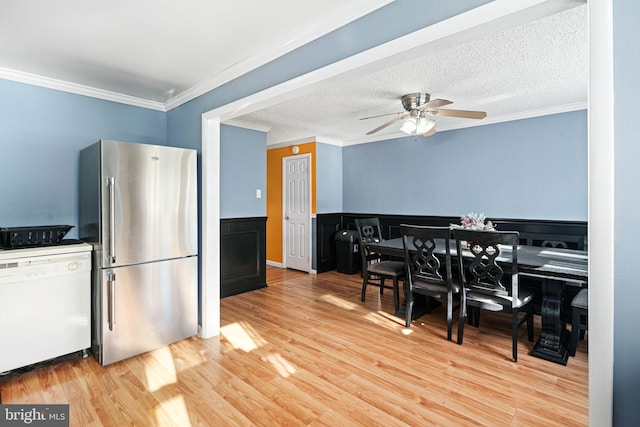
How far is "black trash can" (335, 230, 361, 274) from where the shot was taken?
5.39m

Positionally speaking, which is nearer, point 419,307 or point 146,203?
point 146,203

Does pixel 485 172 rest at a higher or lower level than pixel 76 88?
lower

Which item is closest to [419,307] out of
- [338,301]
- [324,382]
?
[338,301]

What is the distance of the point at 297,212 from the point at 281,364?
11.6 feet

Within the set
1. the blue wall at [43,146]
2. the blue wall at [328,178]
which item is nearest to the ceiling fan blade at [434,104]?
the blue wall at [328,178]

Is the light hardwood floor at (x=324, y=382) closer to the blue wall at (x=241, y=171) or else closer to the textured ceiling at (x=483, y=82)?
the blue wall at (x=241, y=171)

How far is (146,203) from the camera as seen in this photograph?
2.60 meters

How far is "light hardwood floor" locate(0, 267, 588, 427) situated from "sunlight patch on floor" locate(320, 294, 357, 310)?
551 mm

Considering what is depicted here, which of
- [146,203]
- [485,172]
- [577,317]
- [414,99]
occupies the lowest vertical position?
[577,317]

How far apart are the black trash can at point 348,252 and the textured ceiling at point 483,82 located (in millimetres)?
1837

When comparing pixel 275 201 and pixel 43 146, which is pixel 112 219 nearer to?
pixel 43 146

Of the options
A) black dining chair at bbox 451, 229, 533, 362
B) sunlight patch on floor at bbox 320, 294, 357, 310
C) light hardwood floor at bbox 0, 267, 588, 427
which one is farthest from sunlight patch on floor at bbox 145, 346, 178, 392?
black dining chair at bbox 451, 229, 533, 362

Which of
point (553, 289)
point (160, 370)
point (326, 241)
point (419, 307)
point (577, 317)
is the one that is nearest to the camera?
point (160, 370)

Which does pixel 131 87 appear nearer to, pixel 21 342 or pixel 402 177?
pixel 21 342
